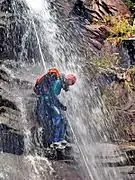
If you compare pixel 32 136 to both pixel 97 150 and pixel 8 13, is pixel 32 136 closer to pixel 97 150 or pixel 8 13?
pixel 97 150

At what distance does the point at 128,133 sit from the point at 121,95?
4.78 ft

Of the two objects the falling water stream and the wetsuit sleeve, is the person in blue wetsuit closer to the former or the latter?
the wetsuit sleeve

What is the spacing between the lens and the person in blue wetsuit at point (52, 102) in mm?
9391

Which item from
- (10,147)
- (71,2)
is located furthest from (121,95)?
(71,2)

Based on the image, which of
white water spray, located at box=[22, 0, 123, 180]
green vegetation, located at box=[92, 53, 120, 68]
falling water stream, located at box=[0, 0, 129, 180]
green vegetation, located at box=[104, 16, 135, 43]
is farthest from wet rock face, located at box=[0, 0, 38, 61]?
green vegetation, located at box=[104, 16, 135, 43]

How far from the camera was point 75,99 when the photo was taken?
12.0m

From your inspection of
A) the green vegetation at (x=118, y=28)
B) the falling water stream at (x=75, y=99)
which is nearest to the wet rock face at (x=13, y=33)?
the falling water stream at (x=75, y=99)

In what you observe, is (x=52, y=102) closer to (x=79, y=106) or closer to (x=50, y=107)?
(x=50, y=107)

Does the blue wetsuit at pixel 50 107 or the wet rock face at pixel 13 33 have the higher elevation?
the wet rock face at pixel 13 33

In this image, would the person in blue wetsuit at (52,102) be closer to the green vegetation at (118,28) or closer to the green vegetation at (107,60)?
the green vegetation at (107,60)

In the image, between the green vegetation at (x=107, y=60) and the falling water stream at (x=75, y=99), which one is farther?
the green vegetation at (x=107, y=60)

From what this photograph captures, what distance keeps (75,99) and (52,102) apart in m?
2.52

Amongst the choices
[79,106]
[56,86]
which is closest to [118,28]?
[79,106]

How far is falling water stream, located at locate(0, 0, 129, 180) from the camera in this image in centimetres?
930
